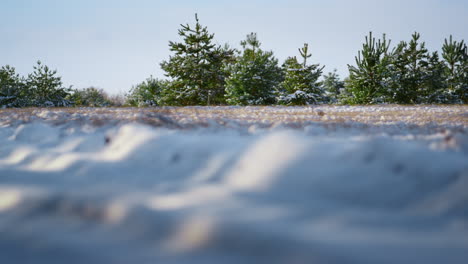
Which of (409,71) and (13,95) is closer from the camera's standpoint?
(409,71)

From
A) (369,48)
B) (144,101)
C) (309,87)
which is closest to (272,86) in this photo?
(309,87)

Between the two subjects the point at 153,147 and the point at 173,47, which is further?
the point at 173,47

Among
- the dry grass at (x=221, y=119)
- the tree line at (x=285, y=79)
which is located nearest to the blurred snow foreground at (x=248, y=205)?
the dry grass at (x=221, y=119)

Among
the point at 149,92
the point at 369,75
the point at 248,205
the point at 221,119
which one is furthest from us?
the point at 149,92

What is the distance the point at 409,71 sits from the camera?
1769cm

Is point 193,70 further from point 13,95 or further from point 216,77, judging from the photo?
point 13,95

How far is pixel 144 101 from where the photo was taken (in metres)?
30.5

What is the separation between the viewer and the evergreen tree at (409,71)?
17250mm

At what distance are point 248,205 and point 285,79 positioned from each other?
19.7m

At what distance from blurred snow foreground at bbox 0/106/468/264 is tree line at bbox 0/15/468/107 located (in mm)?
15103

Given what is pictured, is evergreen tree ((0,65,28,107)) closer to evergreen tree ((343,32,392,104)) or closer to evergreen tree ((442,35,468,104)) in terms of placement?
evergreen tree ((343,32,392,104))

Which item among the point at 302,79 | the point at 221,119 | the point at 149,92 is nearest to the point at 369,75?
the point at 302,79

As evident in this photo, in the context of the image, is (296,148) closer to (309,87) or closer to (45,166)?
(45,166)

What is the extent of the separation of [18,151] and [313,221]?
1.69m
